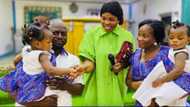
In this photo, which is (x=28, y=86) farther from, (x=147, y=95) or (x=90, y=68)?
(x=147, y=95)

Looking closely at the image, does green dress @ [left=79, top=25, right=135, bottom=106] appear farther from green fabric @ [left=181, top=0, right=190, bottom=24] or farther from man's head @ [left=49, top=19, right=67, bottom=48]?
green fabric @ [left=181, top=0, right=190, bottom=24]

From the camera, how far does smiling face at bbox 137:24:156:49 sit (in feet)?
4.48

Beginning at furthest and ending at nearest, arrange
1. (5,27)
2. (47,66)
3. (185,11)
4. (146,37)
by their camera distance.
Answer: (5,27)
(185,11)
(146,37)
(47,66)

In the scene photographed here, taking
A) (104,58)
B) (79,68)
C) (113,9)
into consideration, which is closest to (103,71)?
(104,58)

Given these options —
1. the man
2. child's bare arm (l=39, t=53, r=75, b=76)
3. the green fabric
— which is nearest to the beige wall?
the green fabric

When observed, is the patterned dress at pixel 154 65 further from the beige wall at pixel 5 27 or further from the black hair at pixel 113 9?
the beige wall at pixel 5 27

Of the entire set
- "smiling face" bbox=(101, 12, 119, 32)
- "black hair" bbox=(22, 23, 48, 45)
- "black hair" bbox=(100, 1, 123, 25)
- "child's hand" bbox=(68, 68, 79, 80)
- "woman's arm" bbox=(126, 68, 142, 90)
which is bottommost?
"woman's arm" bbox=(126, 68, 142, 90)

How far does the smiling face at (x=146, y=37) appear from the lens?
1.36m

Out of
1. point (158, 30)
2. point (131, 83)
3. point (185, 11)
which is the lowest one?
point (131, 83)

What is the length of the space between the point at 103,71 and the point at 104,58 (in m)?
0.06

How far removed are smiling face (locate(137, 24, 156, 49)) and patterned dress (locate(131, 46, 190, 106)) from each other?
0.06m

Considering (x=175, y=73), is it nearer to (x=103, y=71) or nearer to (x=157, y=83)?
(x=157, y=83)

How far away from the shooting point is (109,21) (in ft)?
4.83

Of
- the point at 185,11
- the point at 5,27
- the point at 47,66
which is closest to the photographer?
the point at 47,66
